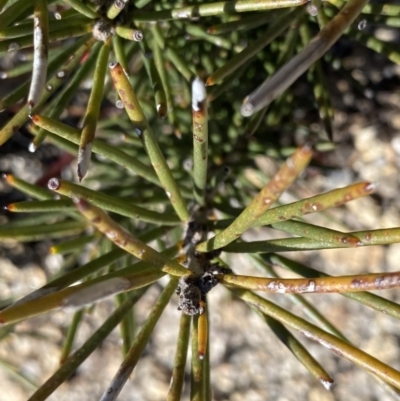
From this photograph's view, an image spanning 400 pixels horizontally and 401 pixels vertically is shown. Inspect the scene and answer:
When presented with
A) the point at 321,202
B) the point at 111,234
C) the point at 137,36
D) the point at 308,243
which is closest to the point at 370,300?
the point at 308,243

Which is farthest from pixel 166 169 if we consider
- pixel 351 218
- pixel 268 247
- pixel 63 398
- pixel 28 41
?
pixel 63 398

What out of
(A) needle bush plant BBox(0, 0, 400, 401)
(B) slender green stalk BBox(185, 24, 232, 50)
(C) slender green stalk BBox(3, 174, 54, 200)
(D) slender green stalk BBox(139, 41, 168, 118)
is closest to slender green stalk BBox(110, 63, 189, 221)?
(A) needle bush plant BBox(0, 0, 400, 401)

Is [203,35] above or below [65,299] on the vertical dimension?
above

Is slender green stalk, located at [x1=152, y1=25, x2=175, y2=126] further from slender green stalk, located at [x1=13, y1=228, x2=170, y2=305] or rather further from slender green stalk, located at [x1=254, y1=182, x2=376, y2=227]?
slender green stalk, located at [x1=254, y1=182, x2=376, y2=227]

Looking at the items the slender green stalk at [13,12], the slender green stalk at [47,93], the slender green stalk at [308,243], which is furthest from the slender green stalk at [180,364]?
the slender green stalk at [13,12]

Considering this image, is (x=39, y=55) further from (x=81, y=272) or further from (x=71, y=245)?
(x=71, y=245)

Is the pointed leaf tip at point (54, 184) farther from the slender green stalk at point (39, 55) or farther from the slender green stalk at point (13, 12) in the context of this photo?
the slender green stalk at point (13, 12)
